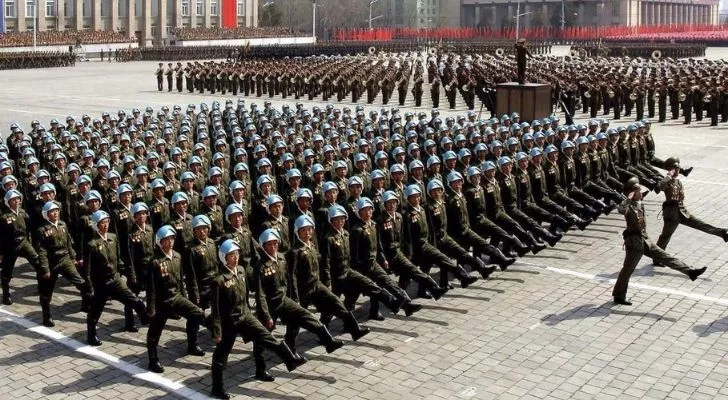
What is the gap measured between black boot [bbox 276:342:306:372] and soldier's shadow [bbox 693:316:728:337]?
172 inches

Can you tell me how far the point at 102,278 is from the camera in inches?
366

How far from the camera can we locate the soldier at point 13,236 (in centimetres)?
1059

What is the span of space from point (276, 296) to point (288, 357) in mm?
646

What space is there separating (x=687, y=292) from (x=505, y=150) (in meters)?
4.78

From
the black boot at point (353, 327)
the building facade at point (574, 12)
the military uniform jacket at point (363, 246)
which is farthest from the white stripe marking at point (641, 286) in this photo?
the building facade at point (574, 12)

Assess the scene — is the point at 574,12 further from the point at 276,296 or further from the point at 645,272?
the point at 276,296

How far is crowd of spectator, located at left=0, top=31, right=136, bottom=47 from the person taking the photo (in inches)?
2630

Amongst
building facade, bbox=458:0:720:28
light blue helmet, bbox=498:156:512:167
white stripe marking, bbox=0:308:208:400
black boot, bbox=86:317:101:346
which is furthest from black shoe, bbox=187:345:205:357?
building facade, bbox=458:0:720:28

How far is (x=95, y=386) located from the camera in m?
8.30

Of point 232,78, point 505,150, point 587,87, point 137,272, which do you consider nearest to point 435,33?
point 232,78

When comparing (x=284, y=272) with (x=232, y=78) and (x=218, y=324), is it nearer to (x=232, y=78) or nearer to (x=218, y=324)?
(x=218, y=324)

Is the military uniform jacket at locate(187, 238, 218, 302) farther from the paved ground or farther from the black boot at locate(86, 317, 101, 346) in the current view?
the black boot at locate(86, 317, 101, 346)

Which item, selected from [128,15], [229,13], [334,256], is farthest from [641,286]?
[229,13]

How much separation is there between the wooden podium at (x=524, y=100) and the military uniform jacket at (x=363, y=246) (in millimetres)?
14264
